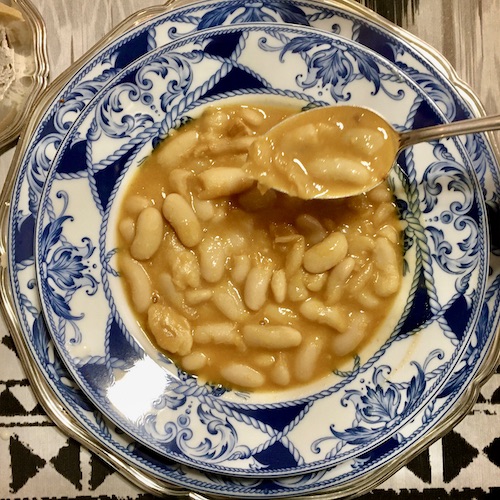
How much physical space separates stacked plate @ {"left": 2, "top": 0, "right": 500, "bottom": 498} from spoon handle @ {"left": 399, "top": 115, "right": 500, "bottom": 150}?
0.24 feet

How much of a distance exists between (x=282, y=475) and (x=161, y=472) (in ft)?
0.99

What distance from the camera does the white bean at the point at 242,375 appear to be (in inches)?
55.7

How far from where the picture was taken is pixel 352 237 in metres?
1.43

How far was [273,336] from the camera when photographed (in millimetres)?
1391

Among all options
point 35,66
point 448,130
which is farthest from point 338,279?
point 35,66

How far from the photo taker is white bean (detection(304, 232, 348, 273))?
138 cm

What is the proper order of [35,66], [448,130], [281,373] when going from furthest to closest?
[35,66] → [281,373] → [448,130]

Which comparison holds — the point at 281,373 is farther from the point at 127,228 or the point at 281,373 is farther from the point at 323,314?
the point at 127,228

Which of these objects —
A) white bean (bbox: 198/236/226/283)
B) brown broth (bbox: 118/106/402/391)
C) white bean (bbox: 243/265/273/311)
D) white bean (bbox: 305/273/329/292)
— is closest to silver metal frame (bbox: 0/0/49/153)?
brown broth (bbox: 118/106/402/391)

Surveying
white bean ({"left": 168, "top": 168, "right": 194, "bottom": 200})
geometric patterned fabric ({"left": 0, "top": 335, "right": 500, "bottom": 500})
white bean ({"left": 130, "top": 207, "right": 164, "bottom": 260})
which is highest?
white bean ({"left": 168, "top": 168, "right": 194, "bottom": 200})

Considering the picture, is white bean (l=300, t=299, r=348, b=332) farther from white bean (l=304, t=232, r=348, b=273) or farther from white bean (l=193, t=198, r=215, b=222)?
white bean (l=193, t=198, r=215, b=222)

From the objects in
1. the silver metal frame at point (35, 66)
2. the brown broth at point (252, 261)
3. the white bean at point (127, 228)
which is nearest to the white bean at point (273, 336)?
the brown broth at point (252, 261)

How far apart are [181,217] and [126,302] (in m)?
0.25

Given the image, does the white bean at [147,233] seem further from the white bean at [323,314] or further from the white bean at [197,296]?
the white bean at [323,314]
